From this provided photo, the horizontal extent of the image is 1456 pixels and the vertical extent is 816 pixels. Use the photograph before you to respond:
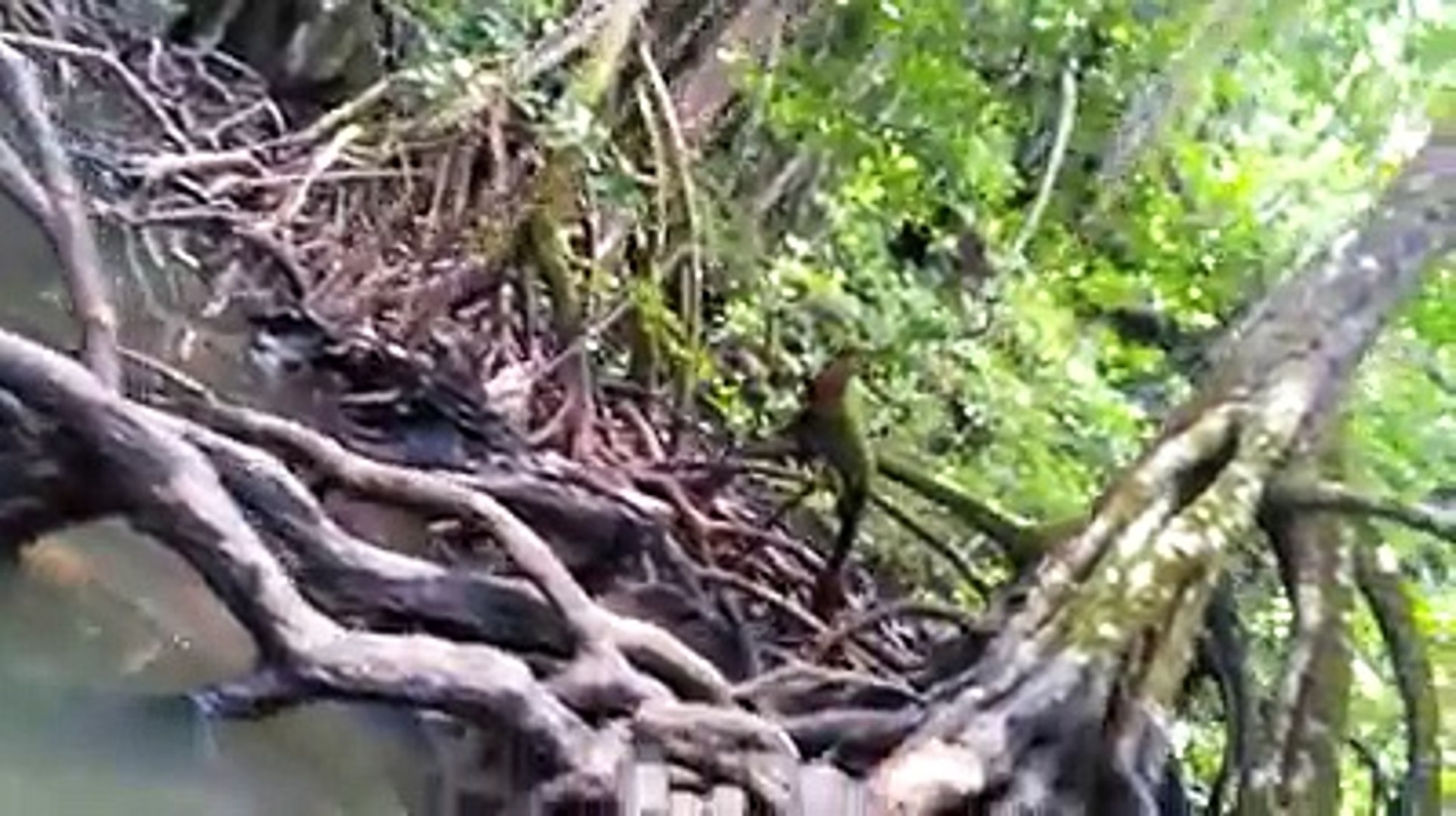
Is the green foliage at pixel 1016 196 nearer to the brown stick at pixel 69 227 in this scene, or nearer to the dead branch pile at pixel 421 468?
the dead branch pile at pixel 421 468

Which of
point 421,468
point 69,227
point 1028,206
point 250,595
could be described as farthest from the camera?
point 1028,206

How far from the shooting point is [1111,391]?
4.32m

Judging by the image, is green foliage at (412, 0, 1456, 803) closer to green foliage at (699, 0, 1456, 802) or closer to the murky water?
green foliage at (699, 0, 1456, 802)

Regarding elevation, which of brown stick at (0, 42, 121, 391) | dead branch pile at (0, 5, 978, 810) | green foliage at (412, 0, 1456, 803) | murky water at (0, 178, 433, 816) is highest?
green foliage at (412, 0, 1456, 803)

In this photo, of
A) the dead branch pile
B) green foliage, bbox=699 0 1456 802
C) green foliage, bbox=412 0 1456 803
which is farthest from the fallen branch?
green foliage, bbox=699 0 1456 802

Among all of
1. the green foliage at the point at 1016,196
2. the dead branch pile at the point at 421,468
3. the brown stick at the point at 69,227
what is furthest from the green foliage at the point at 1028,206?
the brown stick at the point at 69,227

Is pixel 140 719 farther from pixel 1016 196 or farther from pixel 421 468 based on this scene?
pixel 1016 196

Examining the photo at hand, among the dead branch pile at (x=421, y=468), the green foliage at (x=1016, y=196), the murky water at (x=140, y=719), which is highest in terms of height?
the green foliage at (x=1016, y=196)

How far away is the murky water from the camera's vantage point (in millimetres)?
2088

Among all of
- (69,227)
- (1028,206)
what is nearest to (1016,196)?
(1028,206)

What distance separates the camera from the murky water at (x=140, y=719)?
2.09m

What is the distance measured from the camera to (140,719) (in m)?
2.17

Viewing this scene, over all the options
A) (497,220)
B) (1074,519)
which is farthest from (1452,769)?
(497,220)

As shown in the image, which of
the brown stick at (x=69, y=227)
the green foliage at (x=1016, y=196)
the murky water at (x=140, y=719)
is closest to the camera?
the murky water at (x=140, y=719)
